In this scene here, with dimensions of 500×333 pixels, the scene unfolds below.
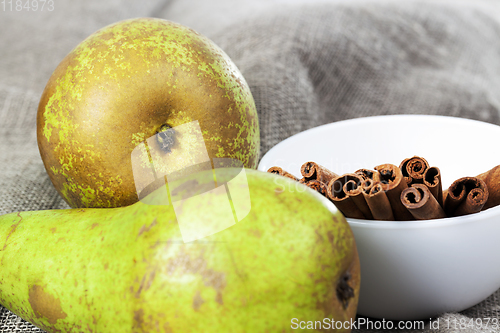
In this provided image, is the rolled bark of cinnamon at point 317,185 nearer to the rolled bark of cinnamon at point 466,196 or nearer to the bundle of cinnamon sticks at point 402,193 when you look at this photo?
the bundle of cinnamon sticks at point 402,193

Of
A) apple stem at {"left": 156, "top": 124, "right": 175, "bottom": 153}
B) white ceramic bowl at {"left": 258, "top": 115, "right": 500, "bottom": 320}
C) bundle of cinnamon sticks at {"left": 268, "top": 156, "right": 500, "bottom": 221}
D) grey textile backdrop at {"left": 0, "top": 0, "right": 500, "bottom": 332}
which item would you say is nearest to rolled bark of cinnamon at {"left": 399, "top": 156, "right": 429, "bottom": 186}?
bundle of cinnamon sticks at {"left": 268, "top": 156, "right": 500, "bottom": 221}

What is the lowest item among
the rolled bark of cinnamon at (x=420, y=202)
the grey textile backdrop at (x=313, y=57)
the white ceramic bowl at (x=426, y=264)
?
the grey textile backdrop at (x=313, y=57)

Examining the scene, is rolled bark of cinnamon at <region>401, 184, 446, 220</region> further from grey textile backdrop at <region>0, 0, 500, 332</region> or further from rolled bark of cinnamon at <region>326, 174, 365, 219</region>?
grey textile backdrop at <region>0, 0, 500, 332</region>

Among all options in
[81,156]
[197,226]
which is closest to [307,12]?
[81,156]

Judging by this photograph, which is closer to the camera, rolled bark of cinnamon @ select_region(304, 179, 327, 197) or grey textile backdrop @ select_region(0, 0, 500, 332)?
rolled bark of cinnamon @ select_region(304, 179, 327, 197)

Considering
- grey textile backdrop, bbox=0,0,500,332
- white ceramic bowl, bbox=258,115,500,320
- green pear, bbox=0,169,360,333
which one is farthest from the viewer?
grey textile backdrop, bbox=0,0,500,332

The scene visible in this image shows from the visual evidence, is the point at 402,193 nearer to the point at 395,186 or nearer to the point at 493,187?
the point at 395,186

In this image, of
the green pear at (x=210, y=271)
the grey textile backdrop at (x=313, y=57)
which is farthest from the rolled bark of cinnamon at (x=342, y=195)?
the grey textile backdrop at (x=313, y=57)

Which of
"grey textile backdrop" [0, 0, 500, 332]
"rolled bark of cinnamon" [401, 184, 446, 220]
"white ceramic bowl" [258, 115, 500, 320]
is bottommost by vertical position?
"grey textile backdrop" [0, 0, 500, 332]

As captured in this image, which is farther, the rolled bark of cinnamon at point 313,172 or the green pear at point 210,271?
the rolled bark of cinnamon at point 313,172
